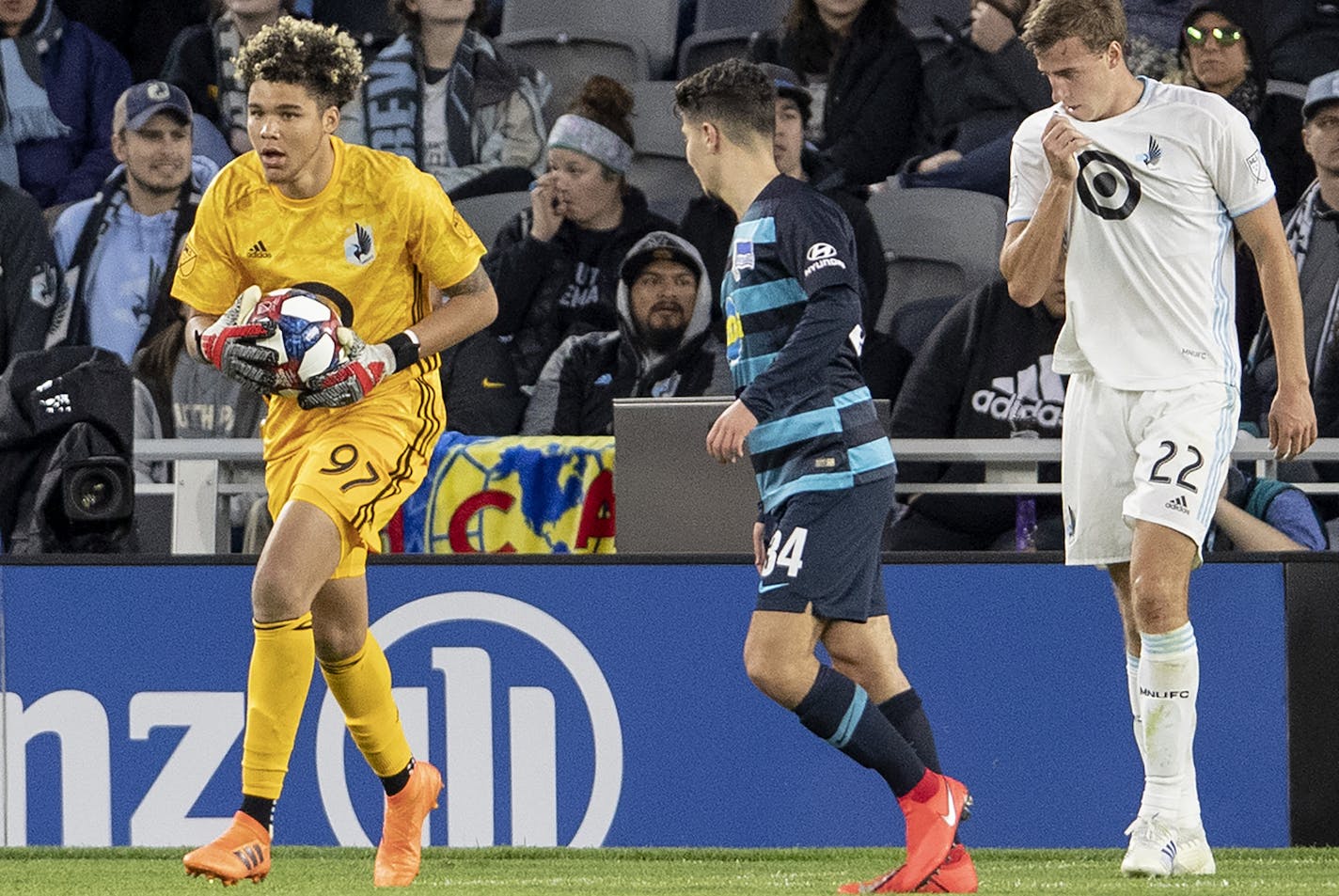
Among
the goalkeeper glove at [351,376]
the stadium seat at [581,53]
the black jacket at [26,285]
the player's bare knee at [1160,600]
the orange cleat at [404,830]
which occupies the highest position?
the stadium seat at [581,53]

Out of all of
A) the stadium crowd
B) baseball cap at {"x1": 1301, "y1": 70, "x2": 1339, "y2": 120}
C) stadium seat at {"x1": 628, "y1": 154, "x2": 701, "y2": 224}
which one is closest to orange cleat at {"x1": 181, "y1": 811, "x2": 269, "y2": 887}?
the stadium crowd

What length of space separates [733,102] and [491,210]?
4261mm

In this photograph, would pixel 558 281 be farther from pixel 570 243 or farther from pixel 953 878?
pixel 953 878

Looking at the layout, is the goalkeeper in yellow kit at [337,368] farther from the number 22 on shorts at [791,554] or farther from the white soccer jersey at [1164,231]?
the white soccer jersey at [1164,231]

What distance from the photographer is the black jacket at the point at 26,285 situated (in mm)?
8070

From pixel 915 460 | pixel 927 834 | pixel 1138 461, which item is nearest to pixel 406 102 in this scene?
pixel 915 460

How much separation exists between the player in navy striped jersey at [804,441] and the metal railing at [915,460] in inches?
69.3

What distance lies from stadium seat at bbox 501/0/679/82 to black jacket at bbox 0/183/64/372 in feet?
8.53

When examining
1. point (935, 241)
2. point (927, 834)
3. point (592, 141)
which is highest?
point (592, 141)

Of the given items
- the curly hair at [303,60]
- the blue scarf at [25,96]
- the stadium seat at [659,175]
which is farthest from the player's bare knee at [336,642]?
the blue scarf at [25,96]

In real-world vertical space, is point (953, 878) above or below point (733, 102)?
below

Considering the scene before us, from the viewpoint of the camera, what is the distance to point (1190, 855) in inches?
162

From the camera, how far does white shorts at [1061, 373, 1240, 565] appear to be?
414 cm

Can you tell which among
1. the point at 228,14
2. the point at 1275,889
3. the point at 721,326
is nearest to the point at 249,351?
the point at 1275,889
